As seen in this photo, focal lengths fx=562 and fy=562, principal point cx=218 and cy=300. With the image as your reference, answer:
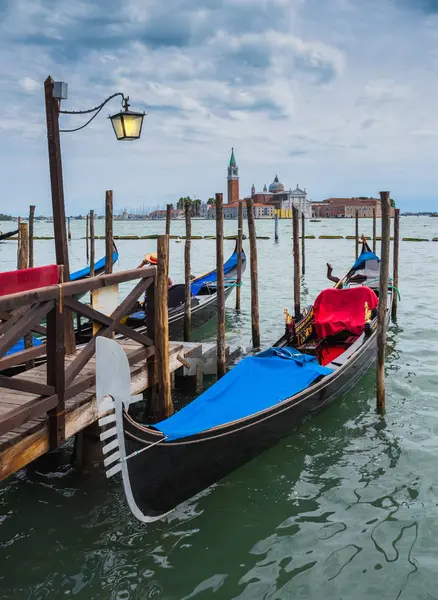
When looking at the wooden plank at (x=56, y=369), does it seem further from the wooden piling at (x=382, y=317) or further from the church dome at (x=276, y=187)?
the church dome at (x=276, y=187)

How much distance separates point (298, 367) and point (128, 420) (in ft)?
6.99

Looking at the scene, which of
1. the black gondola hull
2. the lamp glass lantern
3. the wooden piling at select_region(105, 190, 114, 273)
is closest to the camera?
the black gondola hull

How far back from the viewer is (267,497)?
3826mm

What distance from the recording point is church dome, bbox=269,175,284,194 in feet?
401

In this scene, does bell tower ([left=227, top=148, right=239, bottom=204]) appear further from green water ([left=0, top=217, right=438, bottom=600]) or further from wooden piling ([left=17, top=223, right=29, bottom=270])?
green water ([left=0, top=217, right=438, bottom=600])

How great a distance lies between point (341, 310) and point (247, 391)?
302 centimetres

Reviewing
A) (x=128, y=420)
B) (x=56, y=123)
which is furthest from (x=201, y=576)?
(x=56, y=123)

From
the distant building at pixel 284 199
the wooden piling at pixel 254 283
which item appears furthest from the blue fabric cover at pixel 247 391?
the distant building at pixel 284 199

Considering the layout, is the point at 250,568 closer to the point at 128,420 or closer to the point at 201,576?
the point at 201,576

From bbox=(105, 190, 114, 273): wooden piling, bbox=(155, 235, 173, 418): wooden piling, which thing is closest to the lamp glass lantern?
bbox=(155, 235, 173, 418): wooden piling

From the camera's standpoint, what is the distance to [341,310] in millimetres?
6906

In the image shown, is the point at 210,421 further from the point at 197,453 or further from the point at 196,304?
the point at 196,304

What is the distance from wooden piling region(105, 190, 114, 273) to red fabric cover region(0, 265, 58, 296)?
12.1 feet

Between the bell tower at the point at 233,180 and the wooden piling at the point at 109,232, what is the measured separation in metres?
103
